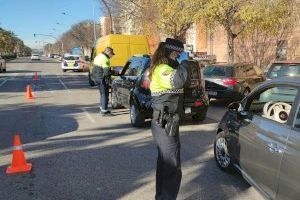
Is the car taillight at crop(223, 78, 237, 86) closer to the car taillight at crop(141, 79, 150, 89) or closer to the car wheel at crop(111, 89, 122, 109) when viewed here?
the car wheel at crop(111, 89, 122, 109)

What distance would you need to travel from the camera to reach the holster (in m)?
4.40

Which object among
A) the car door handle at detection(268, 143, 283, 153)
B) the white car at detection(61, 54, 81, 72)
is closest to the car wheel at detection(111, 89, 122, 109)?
the car door handle at detection(268, 143, 283, 153)

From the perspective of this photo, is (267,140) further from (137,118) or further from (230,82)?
(230,82)

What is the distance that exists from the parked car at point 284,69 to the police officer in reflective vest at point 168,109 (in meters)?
6.27

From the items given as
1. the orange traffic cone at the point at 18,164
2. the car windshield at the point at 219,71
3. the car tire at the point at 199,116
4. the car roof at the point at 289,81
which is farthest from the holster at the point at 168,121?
the car windshield at the point at 219,71

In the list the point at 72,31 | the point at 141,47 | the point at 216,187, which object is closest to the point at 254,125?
the point at 216,187

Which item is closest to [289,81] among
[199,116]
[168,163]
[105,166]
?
[168,163]

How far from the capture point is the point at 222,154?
248 inches

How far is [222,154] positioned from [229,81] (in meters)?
8.06

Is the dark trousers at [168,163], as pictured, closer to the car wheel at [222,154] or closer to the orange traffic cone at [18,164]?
the car wheel at [222,154]

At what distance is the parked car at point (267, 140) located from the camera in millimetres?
4074

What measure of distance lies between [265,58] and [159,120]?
79.3 feet

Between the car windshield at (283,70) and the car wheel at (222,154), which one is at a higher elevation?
the car windshield at (283,70)

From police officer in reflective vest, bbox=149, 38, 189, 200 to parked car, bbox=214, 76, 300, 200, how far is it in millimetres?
917
